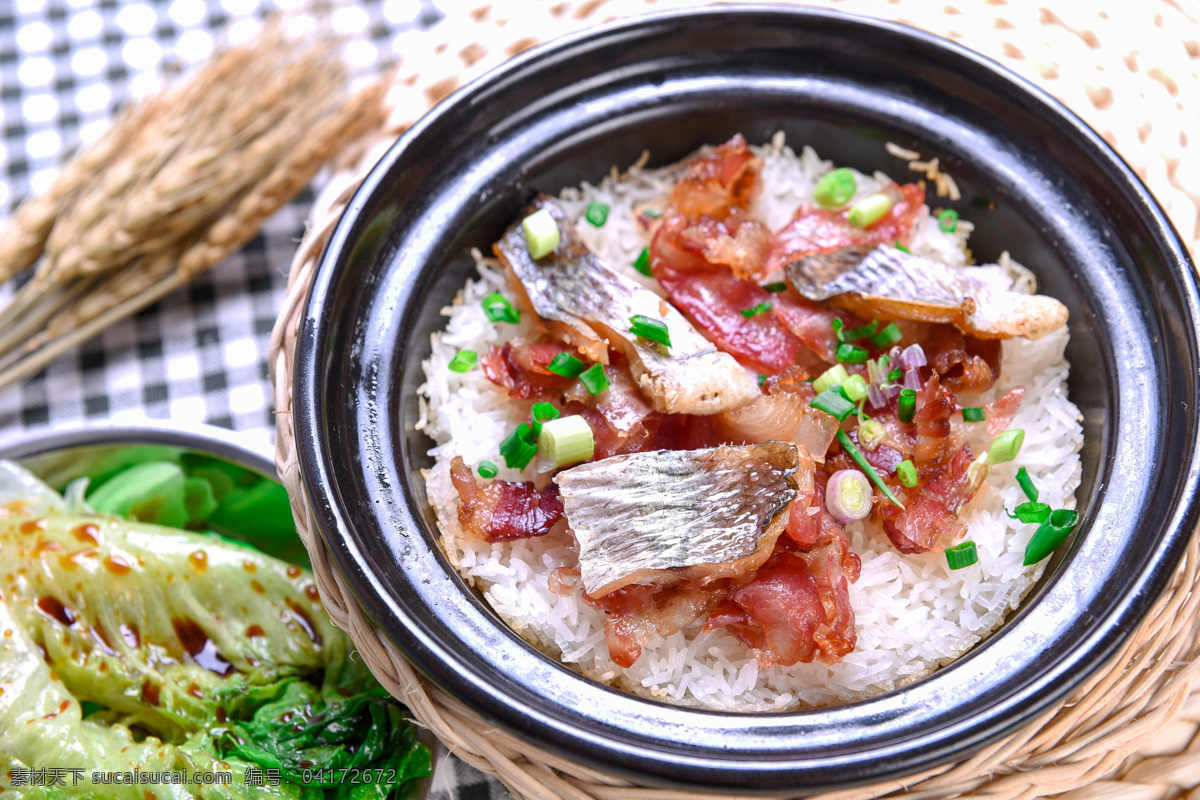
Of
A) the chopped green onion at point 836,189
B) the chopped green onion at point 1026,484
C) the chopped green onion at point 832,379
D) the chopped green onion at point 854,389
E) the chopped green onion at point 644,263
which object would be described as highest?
the chopped green onion at point 836,189

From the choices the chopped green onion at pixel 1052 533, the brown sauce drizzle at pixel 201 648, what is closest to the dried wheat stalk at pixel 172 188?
the brown sauce drizzle at pixel 201 648

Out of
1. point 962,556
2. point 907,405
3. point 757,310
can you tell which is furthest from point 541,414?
point 962,556

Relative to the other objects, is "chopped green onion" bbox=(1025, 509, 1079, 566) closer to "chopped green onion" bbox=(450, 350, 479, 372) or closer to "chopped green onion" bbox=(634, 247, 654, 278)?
"chopped green onion" bbox=(634, 247, 654, 278)

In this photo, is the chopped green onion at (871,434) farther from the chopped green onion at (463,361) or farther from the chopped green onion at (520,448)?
the chopped green onion at (463,361)

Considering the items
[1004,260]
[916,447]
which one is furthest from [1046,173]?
[916,447]

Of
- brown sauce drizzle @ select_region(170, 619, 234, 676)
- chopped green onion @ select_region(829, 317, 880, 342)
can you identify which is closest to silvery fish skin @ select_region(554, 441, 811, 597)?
chopped green onion @ select_region(829, 317, 880, 342)
